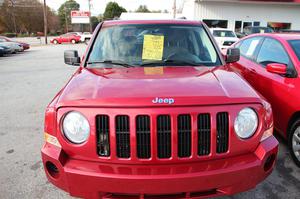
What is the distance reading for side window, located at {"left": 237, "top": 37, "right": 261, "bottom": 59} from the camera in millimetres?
5449

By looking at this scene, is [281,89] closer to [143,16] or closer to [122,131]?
[122,131]

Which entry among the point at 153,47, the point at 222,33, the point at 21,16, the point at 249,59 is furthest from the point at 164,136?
the point at 21,16

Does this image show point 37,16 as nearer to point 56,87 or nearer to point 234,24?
point 234,24

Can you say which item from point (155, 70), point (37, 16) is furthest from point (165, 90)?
point (37, 16)

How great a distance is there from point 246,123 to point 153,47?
5.42 feet

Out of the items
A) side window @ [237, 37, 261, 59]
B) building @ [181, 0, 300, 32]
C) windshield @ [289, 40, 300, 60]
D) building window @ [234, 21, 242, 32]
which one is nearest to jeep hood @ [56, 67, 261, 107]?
windshield @ [289, 40, 300, 60]

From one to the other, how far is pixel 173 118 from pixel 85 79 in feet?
3.59

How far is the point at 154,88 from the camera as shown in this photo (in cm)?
245

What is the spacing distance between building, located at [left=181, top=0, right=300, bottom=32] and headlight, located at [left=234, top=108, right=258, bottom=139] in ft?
88.9

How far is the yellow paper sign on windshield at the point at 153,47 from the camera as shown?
11.5 feet

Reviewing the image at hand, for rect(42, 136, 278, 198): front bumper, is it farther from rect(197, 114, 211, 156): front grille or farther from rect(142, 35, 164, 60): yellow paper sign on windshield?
rect(142, 35, 164, 60): yellow paper sign on windshield

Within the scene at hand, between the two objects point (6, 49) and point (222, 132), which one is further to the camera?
point (6, 49)

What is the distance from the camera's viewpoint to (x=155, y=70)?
3.10 m

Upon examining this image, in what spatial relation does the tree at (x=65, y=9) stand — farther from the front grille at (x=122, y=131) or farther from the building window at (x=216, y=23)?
the front grille at (x=122, y=131)
